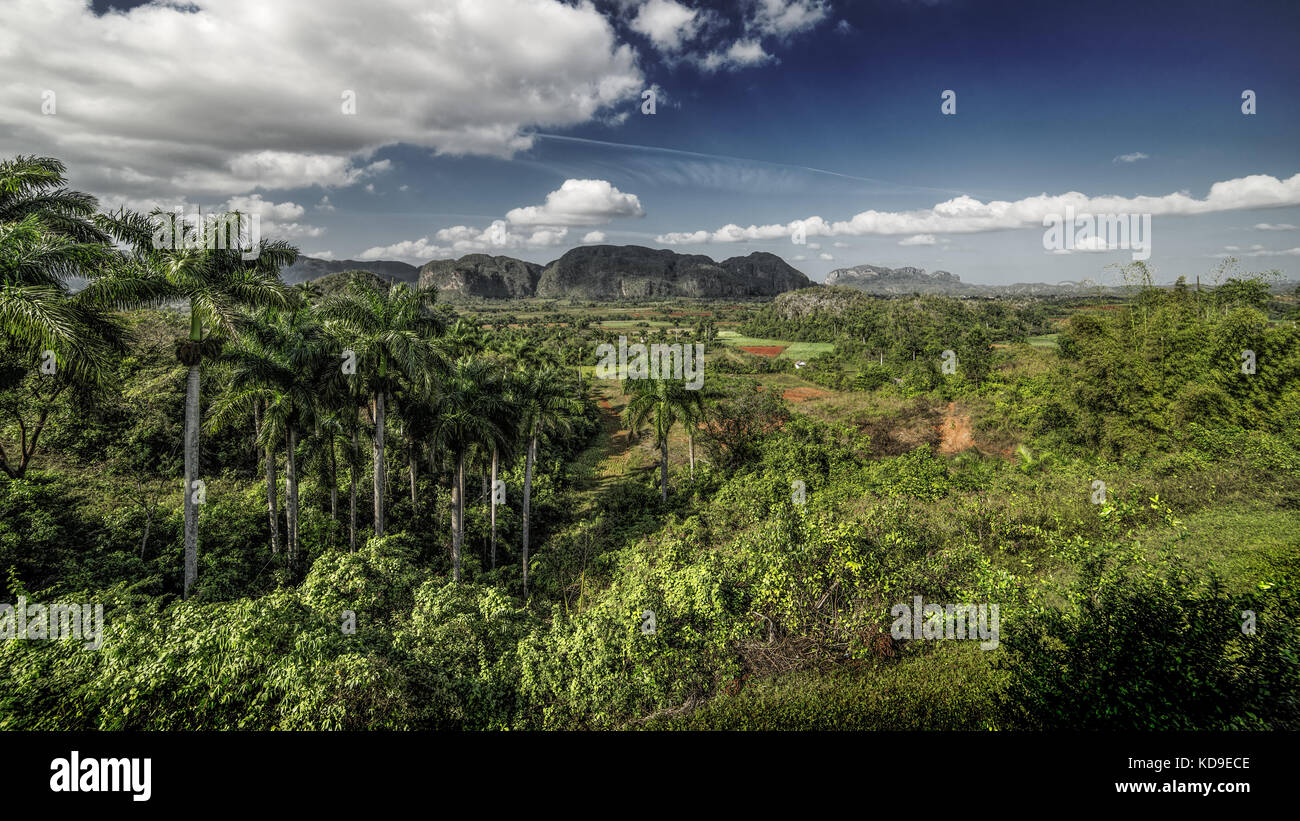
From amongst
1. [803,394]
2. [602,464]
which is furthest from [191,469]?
[803,394]

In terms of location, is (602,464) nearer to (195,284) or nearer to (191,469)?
(191,469)

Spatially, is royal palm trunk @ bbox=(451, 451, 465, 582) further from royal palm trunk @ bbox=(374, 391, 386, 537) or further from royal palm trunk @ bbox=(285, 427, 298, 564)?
royal palm trunk @ bbox=(285, 427, 298, 564)

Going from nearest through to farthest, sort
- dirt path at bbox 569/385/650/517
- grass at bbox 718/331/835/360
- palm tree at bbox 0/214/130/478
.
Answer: palm tree at bbox 0/214/130/478 < dirt path at bbox 569/385/650/517 < grass at bbox 718/331/835/360

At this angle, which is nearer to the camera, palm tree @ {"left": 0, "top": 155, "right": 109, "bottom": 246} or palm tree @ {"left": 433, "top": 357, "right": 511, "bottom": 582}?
palm tree @ {"left": 0, "top": 155, "right": 109, "bottom": 246}

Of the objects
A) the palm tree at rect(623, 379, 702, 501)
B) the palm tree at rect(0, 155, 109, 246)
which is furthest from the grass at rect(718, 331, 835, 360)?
the palm tree at rect(0, 155, 109, 246)

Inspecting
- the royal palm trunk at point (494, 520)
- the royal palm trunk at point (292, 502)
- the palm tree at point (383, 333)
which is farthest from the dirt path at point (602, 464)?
the royal palm trunk at point (292, 502)

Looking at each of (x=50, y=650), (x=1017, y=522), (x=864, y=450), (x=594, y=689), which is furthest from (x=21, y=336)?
(x=864, y=450)

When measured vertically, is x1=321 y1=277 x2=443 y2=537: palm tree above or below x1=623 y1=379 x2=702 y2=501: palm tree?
above
